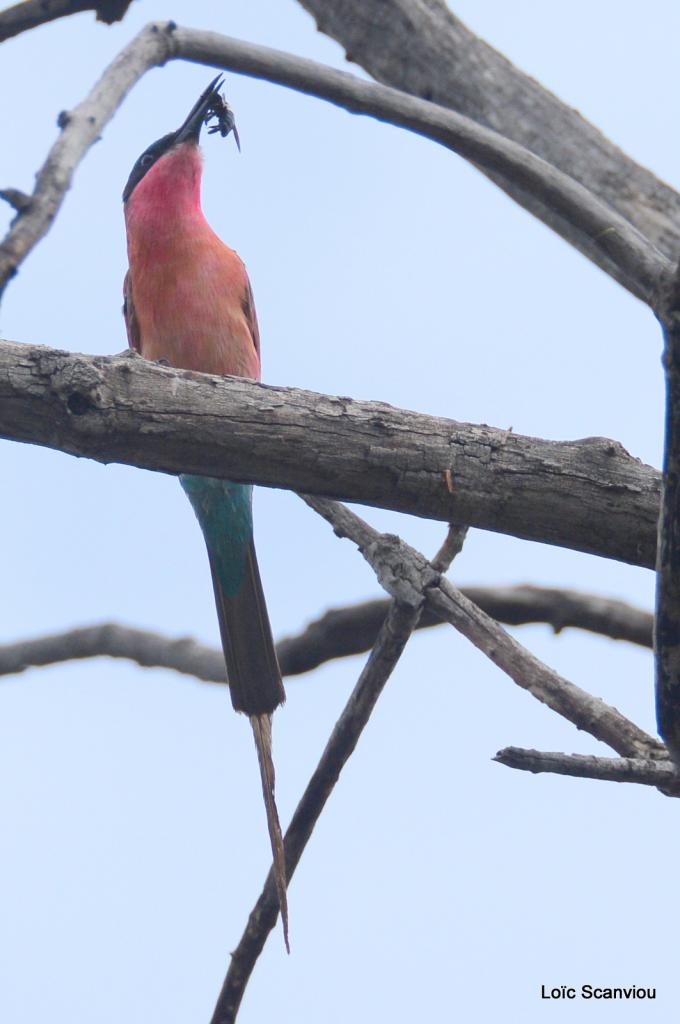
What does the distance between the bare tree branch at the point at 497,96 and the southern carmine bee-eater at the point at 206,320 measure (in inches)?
25.7

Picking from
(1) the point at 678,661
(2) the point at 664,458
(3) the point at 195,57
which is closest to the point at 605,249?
(2) the point at 664,458

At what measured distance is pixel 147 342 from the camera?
4.24 m

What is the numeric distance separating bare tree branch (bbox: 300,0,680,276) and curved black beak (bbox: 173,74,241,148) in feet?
1.76

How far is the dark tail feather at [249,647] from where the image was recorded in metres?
3.51

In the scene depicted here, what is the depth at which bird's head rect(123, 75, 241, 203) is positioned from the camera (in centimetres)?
438

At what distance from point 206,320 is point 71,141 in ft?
4.08

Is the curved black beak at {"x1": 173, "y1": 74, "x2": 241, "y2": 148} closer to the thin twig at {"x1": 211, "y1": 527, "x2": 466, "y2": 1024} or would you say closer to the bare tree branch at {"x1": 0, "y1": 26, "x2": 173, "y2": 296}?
the bare tree branch at {"x1": 0, "y1": 26, "x2": 173, "y2": 296}

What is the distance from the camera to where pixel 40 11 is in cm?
326

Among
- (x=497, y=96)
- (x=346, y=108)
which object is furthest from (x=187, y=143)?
(x=346, y=108)

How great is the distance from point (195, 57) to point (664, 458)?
220 centimetres

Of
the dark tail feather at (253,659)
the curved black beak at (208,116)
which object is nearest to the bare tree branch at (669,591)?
the dark tail feather at (253,659)

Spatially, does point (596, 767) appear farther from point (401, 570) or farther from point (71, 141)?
point (71, 141)

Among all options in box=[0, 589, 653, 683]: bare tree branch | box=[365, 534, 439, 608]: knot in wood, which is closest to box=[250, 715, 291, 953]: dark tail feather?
box=[365, 534, 439, 608]: knot in wood

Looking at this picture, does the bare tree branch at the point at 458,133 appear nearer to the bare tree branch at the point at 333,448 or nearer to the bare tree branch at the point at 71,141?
the bare tree branch at the point at 71,141
